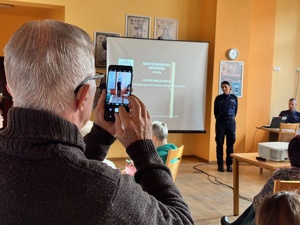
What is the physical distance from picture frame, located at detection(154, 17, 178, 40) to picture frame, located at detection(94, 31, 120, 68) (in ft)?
2.63

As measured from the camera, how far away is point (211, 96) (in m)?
6.89

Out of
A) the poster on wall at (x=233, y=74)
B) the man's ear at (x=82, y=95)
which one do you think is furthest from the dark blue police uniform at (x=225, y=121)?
the man's ear at (x=82, y=95)

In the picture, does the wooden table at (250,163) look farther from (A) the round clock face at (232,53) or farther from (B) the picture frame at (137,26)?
(B) the picture frame at (137,26)

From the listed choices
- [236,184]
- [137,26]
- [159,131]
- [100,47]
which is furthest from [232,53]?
[159,131]

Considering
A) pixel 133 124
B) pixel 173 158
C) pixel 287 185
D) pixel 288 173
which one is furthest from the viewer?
pixel 173 158

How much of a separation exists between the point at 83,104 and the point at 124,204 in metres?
0.23

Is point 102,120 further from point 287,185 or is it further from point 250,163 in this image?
point 250,163

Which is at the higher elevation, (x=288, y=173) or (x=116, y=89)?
(x=116, y=89)

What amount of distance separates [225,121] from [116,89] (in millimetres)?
5538

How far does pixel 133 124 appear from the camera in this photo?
0.90 metres

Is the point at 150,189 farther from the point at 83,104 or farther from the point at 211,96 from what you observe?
the point at 211,96

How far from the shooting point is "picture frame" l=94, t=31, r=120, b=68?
20.7 feet

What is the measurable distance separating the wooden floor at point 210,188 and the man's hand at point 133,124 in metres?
3.14

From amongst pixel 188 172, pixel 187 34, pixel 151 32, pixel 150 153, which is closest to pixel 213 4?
pixel 187 34
